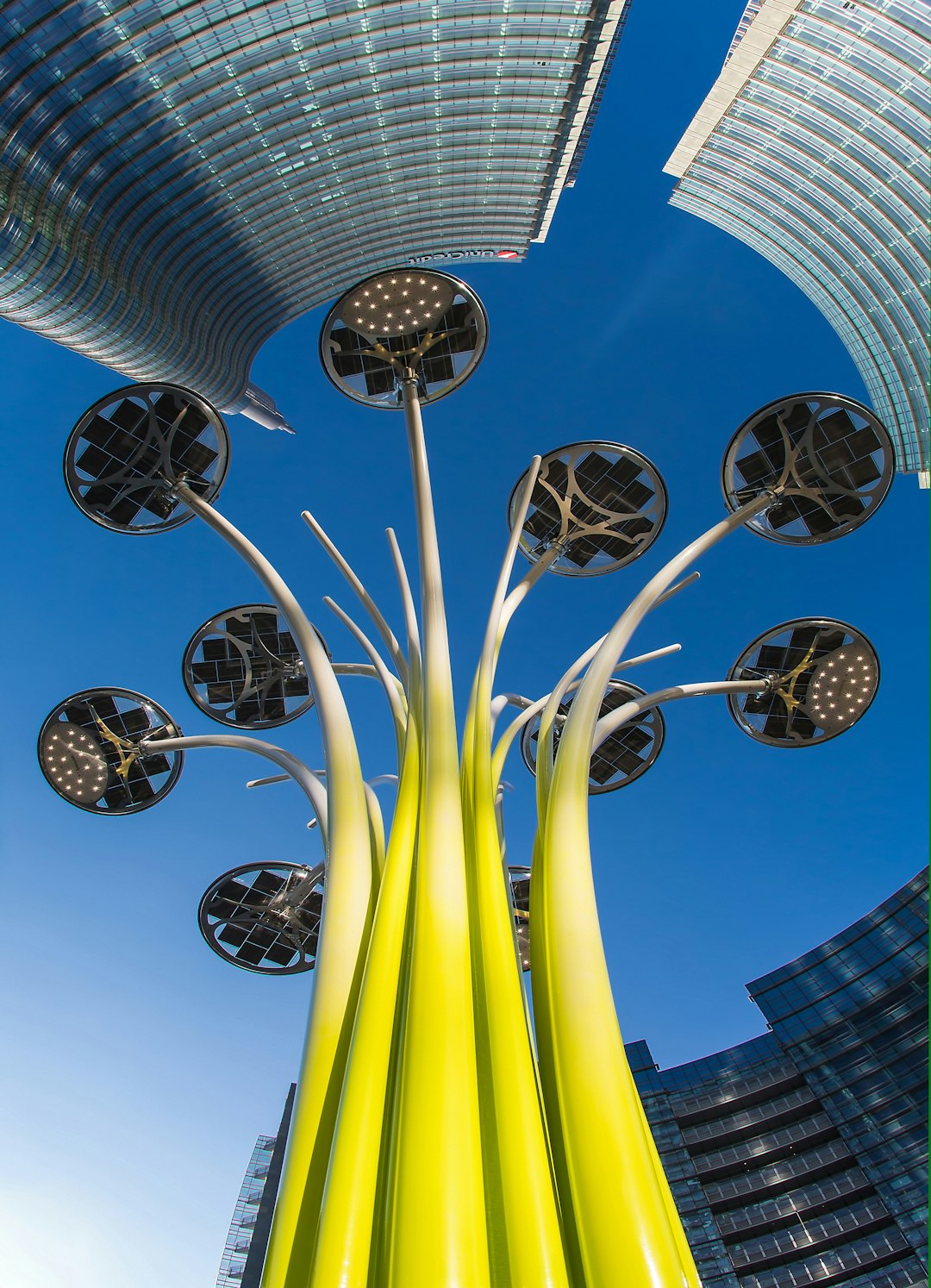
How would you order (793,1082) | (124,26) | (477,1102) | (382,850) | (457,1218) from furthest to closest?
(793,1082) → (124,26) → (382,850) → (477,1102) → (457,1218)

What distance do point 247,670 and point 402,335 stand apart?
7.39 meters

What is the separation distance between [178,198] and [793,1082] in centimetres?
7042

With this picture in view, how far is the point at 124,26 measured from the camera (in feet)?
100

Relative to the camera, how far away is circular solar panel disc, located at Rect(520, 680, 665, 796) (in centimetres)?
1659

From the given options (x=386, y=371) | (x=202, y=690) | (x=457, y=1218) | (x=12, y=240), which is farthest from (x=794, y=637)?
(x=12, y=240)

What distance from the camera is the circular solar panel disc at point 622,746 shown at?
16.6 meters

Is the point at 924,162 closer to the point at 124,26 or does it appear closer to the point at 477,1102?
the point at 124,26

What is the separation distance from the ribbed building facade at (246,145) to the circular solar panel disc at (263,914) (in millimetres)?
28662

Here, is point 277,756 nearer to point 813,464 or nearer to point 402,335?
point 402,335

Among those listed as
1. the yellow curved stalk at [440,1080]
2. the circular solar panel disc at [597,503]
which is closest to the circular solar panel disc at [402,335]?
the circular solar panel disc at [597,503]

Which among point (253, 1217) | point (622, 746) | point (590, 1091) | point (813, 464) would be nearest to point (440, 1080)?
point (590, 1091)

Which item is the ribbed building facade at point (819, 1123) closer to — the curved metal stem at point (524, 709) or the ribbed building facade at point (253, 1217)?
the ribbed building facade at point (253, 1217)

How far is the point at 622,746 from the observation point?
1700cm

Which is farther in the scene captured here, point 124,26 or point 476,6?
point 476,6
